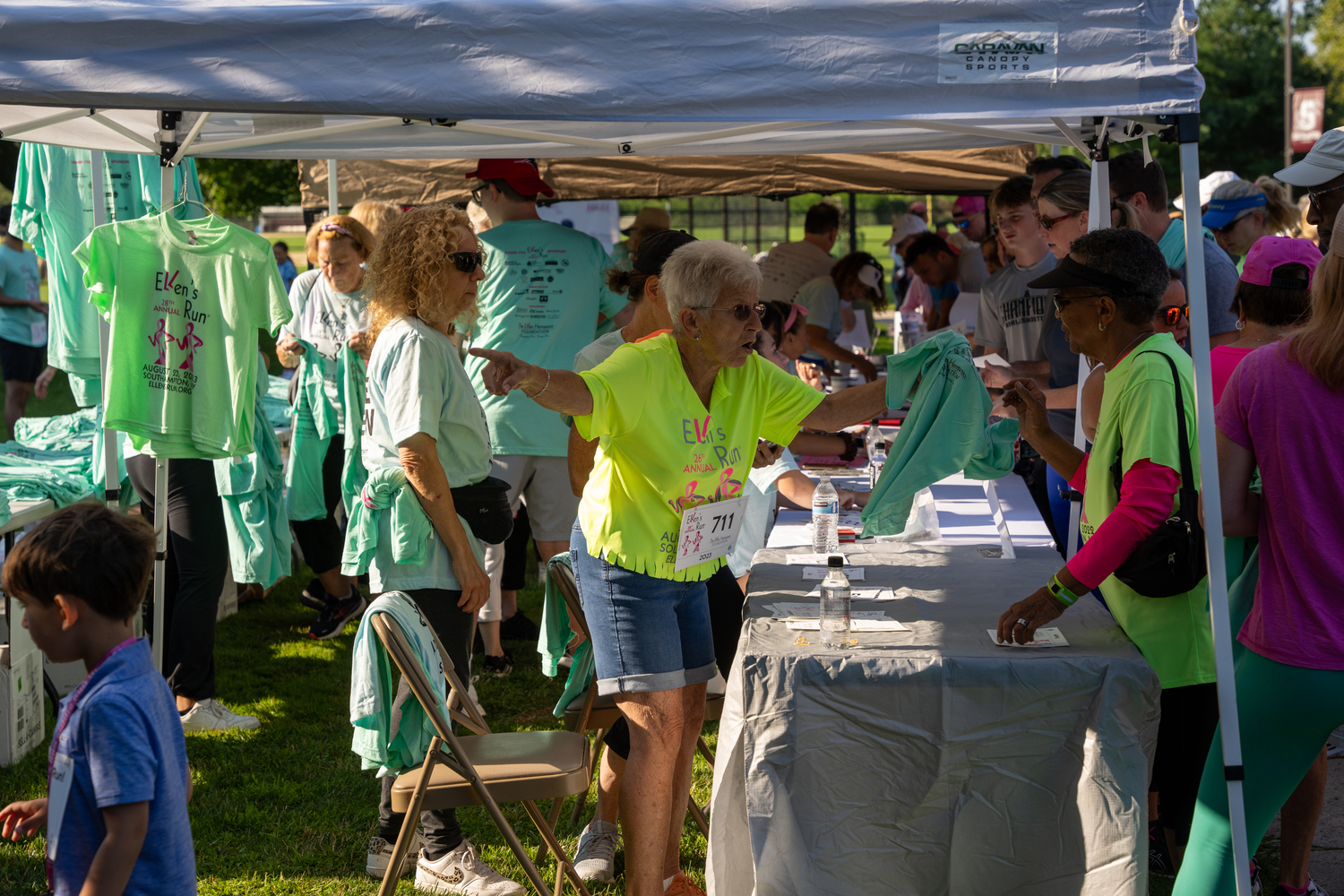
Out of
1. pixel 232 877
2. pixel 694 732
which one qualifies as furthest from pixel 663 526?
pixel 232 877

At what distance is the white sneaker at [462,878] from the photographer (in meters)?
2.91

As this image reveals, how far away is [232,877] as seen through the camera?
3.09 m

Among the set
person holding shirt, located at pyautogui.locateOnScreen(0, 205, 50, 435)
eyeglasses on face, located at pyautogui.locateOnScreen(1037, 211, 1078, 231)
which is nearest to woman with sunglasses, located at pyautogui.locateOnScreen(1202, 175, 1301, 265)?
eyeglasses on face, located at pyautogui.locateOnScreen(1037, 211, 1078, 231)

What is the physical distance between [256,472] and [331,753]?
3.72ft

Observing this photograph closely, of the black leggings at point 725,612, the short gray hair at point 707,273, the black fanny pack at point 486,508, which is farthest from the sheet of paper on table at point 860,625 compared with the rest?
the black fanny pack at point 486,508

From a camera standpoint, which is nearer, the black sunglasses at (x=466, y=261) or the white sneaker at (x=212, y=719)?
the black sunglasses at (x=466, y=261)

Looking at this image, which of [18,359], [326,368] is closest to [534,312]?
[326,368]

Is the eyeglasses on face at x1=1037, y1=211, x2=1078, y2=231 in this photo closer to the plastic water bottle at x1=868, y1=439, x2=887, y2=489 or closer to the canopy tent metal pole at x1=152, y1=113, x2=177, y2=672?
the plastic water bottle at x1=868, y1=439, x2=887, y2=489

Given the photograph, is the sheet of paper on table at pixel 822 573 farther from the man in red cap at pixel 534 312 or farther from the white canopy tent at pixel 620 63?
the man in red cap at pixel 534 312

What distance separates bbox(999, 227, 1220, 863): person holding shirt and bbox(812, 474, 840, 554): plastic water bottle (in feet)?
2.35

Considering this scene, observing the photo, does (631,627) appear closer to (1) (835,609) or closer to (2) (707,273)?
(1) (835,609)

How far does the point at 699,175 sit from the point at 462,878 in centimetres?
563

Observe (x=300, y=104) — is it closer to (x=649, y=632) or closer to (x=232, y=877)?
(x=649, y=632)

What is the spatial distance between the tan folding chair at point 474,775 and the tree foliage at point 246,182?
886 inches
